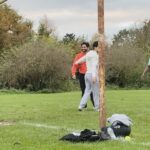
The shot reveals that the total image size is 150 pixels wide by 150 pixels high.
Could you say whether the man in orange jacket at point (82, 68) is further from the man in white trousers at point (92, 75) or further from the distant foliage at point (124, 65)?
the distant foliage at point (124, 65)

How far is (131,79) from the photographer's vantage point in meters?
59.4

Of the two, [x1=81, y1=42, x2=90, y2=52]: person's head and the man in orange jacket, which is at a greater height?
[x1=81, y1=42, x2=90, y2=52]: person's head

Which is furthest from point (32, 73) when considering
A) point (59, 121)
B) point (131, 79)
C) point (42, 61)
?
point (59, 121)

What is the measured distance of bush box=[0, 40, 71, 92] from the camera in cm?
4897

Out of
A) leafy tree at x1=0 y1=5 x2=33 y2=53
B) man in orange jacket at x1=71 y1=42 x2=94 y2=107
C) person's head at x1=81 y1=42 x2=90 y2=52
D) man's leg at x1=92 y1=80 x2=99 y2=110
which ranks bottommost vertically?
man's leg at x1=92 y1=80 x2=99 y2=110

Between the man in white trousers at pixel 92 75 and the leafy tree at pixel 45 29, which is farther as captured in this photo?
the leafy tree at pixel 45 29

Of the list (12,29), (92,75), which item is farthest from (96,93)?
(12,29)

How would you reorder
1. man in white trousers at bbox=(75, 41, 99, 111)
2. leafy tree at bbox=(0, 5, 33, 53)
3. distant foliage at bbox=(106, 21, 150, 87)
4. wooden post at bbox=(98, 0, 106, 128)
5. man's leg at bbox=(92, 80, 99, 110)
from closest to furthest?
wooden post at bbox=(98, 0, 106, 128) → man in white trousers at bbox=(75, 41, 99, 111) → man's leg at bbox=(92, 80, 99, 110) → distant foliage at bbox=(106, 21, 150, 87) → leafy tree at bbox=(0, 5, 33, 53)

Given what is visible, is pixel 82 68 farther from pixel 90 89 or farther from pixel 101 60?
pixel 101 60

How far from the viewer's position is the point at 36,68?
48719 mm

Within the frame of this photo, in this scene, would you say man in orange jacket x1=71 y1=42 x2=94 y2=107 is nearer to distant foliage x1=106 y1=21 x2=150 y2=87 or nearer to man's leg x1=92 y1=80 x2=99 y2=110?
man's leg x1=92 y1=80 x2=99 y2=110

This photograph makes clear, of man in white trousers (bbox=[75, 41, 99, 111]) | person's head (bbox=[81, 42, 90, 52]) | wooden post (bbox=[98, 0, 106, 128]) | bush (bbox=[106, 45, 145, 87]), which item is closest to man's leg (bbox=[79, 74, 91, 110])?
man in white trousers (bbox=[75, 41, 99, 111])

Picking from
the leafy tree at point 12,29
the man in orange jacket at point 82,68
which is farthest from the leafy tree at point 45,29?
the man in orange jacket at point 82,68

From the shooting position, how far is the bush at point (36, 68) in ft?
161
